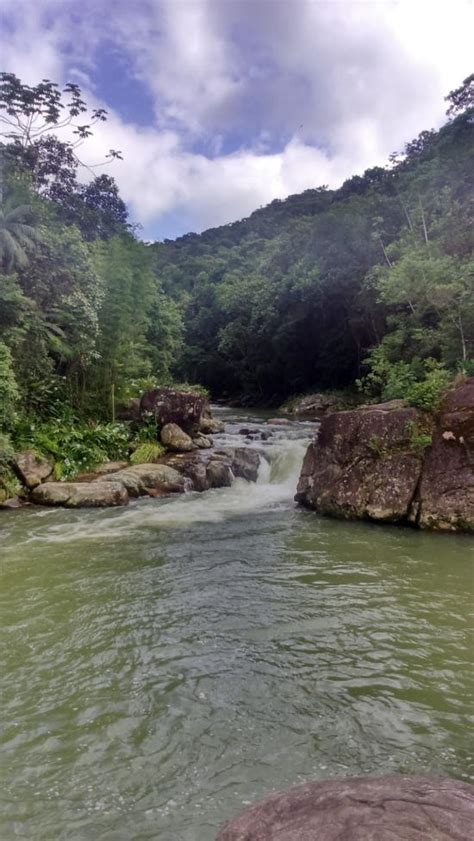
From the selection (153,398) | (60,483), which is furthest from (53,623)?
(153,398)

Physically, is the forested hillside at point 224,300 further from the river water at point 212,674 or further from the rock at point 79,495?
the river water at point 212,674

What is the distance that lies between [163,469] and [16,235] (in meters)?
7.11

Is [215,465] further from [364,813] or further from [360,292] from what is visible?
[360,292]

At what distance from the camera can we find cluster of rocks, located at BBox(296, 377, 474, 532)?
9.38m

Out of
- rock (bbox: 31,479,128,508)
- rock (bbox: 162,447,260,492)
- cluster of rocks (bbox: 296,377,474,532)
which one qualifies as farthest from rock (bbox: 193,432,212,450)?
cluster of rocks (bbox: 296,377,474,532)

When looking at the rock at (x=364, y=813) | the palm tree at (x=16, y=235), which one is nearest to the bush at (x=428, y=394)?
the rock at (x=364, y=813)

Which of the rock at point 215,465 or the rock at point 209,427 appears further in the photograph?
the rock at point 209,427

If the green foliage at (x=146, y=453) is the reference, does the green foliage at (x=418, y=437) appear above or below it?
above

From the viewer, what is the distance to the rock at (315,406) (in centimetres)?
3167

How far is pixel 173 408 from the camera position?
16.3 m

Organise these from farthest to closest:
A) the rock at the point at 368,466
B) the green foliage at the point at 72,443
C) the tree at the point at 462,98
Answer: the tree at the point at 462,98
the green foliage at the point at 72,443
the rock at the point at 368,466

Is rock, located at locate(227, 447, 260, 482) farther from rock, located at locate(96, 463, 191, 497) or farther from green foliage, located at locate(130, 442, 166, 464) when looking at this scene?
green foliage, located at locate(130, 442, 166, 464)

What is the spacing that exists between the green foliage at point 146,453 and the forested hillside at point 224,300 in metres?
0.66

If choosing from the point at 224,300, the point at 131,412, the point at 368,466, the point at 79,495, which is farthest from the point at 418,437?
the point at 224,300
